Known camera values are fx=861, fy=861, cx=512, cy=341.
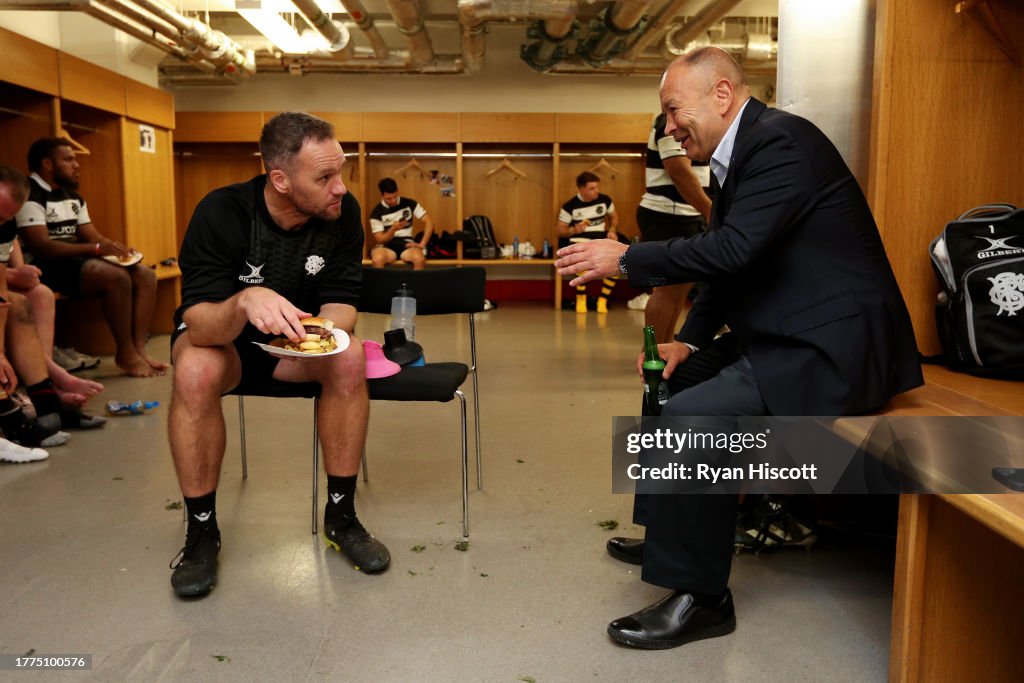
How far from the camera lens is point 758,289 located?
1.76 m

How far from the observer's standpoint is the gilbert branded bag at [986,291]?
2.03m

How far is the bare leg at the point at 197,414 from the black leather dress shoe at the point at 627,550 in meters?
1.02

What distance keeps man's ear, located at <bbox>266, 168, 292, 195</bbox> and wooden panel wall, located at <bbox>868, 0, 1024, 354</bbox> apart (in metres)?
1.54

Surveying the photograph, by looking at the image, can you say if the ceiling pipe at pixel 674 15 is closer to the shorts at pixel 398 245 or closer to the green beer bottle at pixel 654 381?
the shorts at pixel 398 245

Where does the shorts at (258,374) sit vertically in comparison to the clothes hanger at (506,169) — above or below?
A: below

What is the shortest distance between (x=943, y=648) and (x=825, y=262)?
0.73 metres

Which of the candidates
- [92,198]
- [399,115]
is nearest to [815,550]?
[92,198]

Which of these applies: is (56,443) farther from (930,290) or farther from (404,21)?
(404,21)

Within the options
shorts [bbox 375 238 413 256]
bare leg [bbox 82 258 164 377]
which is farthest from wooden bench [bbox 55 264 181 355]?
shorts [bbox 375 238 413 256]

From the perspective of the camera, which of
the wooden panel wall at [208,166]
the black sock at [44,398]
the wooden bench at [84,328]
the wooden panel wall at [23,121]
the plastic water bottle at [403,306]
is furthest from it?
the wooden panel wall at [208,166]

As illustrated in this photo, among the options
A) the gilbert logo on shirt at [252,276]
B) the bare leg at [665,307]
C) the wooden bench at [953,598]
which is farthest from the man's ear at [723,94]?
the bare leg at [665,307]

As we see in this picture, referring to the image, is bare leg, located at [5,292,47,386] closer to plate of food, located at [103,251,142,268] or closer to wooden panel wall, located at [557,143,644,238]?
plate of food, located at [103,251,142,268]

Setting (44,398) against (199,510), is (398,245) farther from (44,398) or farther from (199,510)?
(199,510)

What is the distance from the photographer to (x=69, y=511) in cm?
256
